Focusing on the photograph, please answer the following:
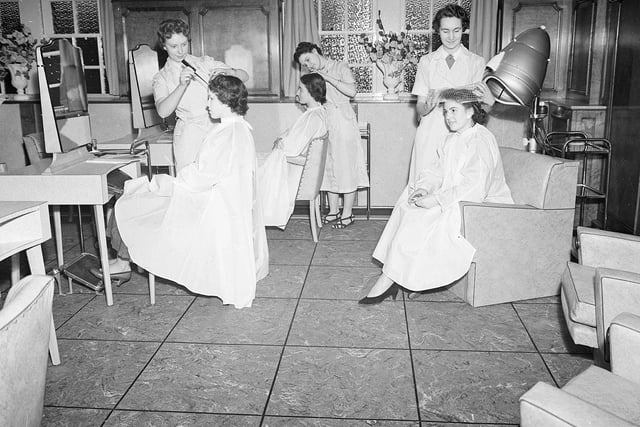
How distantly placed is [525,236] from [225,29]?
11.6 ft

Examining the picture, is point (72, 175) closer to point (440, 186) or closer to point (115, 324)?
point (115, 324)

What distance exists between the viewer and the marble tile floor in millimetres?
2438

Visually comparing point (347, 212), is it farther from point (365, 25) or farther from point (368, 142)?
point (365, 25)

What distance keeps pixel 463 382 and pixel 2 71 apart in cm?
529

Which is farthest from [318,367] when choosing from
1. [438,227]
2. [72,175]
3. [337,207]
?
[337,207]

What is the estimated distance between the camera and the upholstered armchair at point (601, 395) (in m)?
1.44

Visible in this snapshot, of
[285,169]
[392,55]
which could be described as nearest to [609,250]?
[285,169]

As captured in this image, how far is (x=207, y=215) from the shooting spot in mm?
3303

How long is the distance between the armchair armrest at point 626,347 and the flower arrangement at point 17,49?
5665 mm

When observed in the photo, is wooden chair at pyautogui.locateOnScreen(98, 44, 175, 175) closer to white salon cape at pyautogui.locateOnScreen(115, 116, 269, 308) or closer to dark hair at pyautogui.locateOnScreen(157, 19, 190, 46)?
dark hair at pyautogui.locateOnScreen(157, 19, 190, 46)

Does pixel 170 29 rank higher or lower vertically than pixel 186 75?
higher

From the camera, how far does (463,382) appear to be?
2.64 m

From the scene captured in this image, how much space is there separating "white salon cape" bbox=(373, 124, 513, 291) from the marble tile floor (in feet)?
0.83

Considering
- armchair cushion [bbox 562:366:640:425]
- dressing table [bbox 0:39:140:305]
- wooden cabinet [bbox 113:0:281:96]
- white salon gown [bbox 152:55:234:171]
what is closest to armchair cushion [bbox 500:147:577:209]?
armchair cushion [bbox 562:366:640:425]
